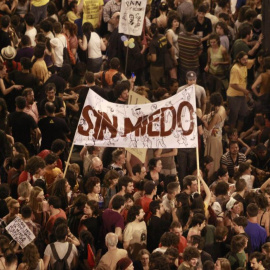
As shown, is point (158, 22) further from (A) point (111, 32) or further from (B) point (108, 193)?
(B) point (108, 193)

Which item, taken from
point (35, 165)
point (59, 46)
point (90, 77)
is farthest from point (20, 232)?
point (59, 46)

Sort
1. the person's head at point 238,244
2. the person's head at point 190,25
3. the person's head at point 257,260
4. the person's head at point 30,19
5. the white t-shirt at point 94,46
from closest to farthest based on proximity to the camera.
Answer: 1. the person's head at point 257,260
2. the person's head at point 238,244
3. the person's head at point 190,25
4. the person's head at point 30,19
5. the white t-shirt at point 94,46

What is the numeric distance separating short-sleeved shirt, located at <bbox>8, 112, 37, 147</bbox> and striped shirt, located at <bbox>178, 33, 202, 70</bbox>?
14.7ft

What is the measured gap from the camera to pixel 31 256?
1631cm

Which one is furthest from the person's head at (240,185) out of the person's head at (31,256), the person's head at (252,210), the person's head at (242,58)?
the person's head at (242,58)

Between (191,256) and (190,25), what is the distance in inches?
328

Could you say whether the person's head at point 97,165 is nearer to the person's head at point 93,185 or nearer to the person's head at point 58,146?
the person's head at point 58,146

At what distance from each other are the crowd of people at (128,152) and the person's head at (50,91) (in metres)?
0.02

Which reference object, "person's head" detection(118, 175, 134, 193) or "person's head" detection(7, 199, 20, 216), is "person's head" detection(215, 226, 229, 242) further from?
"person's head" detection(7, 199, 20, 216)

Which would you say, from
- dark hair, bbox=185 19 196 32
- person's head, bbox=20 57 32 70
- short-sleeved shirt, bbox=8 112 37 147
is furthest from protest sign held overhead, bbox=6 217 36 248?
dark hair, bbox=185 19 196 32

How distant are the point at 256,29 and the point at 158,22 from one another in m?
1.90

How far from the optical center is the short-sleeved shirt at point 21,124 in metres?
20.5

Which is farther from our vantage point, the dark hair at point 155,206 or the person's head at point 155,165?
the person's head at point 155,165

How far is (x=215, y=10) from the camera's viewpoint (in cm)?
2652
